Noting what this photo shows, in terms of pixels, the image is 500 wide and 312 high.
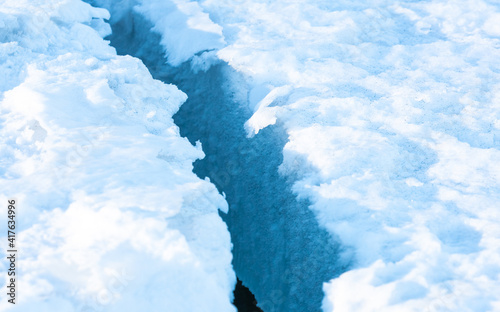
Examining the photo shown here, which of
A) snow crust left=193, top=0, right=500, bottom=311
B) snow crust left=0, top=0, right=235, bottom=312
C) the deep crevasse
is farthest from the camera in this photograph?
the deep crevasse

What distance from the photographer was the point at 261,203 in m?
3.35

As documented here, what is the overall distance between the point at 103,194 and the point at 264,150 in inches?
56.5

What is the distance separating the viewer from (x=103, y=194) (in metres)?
2.74

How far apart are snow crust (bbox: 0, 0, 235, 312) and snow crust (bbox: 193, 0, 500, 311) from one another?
80 cm

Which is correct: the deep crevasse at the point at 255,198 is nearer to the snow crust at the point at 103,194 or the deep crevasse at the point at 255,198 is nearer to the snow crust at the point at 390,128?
the snow crust at the point at 390,128

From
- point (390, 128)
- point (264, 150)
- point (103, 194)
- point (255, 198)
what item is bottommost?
point (255, 198)

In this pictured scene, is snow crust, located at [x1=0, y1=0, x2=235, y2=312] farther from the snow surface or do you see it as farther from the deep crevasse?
the snow surface

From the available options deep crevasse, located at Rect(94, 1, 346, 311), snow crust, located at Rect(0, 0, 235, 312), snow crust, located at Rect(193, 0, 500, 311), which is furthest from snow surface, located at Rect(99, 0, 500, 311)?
snow crust, located at Rect(0, 0, 235, 312)

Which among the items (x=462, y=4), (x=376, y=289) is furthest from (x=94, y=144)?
(x=462, y=4)

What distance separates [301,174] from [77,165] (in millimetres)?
1667

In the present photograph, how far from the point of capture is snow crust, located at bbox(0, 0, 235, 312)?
2.32m

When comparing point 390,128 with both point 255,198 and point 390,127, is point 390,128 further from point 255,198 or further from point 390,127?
point 255,198

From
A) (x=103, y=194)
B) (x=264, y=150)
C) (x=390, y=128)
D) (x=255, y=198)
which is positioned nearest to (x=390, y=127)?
(x=390, y=128)

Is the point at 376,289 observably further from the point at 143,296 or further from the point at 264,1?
the point at 264,1
